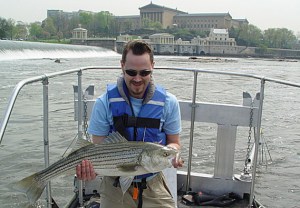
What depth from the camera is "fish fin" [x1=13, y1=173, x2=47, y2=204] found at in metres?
3.01

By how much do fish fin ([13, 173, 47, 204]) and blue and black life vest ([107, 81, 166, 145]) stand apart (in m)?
0.77

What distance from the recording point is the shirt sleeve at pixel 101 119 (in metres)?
3.31

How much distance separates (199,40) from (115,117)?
16142 centimetres

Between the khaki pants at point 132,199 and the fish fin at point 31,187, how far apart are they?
0.58 m

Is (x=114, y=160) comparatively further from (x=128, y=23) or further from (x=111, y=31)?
(x=128, y=23)

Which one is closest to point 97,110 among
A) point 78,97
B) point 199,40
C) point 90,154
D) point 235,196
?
point 90,154

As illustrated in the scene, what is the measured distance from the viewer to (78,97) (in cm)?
484

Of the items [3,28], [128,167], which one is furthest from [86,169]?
[3,28]

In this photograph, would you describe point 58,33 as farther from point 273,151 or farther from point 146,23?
point 273,151

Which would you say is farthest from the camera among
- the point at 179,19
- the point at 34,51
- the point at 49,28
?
the point at 179,19

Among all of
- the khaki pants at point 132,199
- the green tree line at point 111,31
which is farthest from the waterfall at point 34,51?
the green tree line at point 111,31

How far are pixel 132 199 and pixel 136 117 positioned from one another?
71 cm

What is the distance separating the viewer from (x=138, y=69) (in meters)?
3.13

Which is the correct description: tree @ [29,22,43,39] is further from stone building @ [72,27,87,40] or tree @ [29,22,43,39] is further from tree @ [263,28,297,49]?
tree @ [263,28,297,49]
